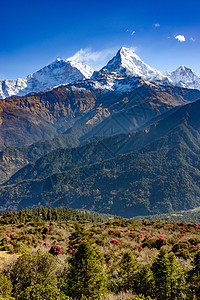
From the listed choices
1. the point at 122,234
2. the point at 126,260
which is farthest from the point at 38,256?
the point at 122,234

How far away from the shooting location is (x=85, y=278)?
1820cm

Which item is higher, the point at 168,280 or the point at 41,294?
the point at 41,294

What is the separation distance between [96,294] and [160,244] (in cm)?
2320

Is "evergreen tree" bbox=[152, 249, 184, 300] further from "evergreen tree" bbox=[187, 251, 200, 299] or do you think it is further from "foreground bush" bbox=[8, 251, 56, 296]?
"foreground bush" bbox=[8, 251, 56, 296]

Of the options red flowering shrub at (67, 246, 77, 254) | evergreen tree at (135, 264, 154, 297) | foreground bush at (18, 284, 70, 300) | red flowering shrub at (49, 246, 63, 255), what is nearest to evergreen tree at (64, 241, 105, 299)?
foreground bush at (18, 284, 70, 300)

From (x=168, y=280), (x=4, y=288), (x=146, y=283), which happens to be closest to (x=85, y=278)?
(x=146, y=283)

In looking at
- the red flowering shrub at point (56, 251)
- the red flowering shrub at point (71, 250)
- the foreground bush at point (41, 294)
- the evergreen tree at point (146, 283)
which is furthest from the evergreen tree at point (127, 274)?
the red flowering shrub at point (71, 250)

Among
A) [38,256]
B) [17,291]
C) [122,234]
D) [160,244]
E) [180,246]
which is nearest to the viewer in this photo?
[17,291]

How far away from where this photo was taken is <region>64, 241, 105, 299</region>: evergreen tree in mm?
17562

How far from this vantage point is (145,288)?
19.6 meters

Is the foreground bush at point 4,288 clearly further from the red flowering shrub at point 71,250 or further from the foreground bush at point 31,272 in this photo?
the red flowering shrub at point 71,250

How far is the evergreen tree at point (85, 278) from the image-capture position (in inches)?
691

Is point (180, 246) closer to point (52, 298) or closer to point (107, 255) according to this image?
point (107, 255)

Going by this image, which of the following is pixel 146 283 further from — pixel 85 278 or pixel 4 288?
pixel 4 288
